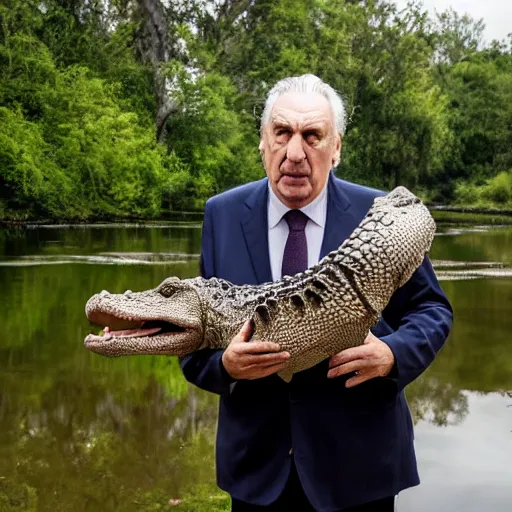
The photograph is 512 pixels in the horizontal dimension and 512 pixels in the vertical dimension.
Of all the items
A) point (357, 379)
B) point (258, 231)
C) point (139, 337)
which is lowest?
point (357, 379)

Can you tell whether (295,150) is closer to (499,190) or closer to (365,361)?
(365,361)

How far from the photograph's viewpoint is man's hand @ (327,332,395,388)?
2290mm

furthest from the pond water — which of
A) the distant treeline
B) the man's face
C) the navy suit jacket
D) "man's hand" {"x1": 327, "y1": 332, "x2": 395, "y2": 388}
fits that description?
the distant treeline

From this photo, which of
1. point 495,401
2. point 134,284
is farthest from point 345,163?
point 495,401

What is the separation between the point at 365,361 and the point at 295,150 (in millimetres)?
589

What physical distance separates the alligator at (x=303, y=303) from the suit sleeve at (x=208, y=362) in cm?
9

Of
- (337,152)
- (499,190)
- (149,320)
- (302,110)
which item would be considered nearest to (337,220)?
(337,152)

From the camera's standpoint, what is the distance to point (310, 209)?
8.22 feet

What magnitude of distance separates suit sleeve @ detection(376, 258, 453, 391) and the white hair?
485 millimetres

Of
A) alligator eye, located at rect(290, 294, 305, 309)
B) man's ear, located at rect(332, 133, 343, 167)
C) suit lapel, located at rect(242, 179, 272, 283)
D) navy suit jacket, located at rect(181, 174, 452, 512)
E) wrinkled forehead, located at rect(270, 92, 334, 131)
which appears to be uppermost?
wrinkled forehead, located at rect(270, 92, 334, 131)

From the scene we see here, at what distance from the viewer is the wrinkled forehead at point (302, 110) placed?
239cm

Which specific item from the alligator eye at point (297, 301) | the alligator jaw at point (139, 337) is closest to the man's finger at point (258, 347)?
the alligator eye at point (297, 301)

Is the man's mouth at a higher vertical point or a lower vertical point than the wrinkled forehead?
lower

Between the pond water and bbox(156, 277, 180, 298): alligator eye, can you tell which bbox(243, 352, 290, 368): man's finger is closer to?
bbox(156, 277, 180, 298): alligator eye
